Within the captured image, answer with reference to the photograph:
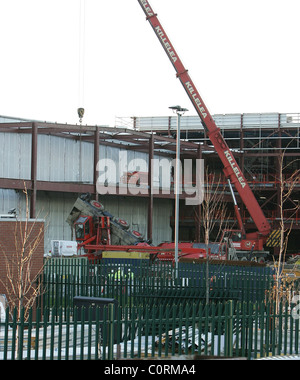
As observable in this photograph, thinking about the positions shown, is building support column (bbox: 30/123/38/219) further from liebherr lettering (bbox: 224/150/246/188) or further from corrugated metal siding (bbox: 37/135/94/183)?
liebherr lettering (bbox: 224/150/246/188)

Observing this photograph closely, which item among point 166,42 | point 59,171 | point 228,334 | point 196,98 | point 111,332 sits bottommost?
point 228,334

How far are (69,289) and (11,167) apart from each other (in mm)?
23069

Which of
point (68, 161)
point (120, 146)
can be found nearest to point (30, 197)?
point (68, 161)

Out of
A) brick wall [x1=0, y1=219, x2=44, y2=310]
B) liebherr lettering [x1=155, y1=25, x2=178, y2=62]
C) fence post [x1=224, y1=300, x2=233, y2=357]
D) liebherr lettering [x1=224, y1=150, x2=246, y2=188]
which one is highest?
liebherr lettering [x1=155, y1=25, x2=178, y2=62]

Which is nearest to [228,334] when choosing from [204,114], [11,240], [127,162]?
[11,240]

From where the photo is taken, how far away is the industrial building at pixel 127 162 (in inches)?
1545

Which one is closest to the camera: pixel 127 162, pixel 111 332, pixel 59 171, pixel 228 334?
pixel 111 332

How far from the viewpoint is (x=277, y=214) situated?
49406 mm

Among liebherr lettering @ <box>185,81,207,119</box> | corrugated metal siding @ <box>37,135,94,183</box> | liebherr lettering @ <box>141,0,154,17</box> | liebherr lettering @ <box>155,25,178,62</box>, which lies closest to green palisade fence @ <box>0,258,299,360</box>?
liebherr lettering @ <box>185,81,207,119</box>

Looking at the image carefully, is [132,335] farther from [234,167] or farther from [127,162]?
[127,162]

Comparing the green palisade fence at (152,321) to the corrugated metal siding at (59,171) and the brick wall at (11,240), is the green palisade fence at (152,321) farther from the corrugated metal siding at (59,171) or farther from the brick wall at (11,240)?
the corrugated metal siding at (59,171)

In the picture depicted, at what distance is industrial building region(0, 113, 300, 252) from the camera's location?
39.2 m

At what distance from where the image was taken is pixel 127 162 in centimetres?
4872
